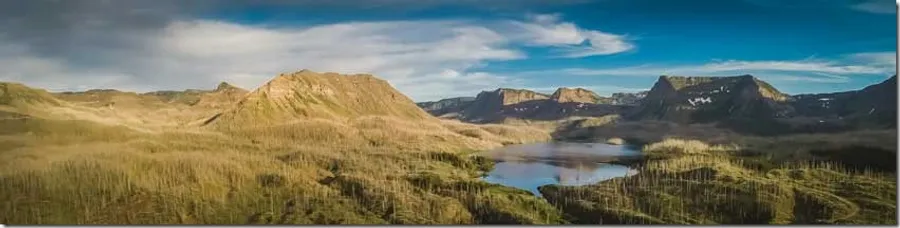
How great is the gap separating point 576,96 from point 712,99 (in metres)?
1.20

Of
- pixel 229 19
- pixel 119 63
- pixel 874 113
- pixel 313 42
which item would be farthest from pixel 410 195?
pixel 874 113

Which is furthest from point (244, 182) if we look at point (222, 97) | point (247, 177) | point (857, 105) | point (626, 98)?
point (857, 105)

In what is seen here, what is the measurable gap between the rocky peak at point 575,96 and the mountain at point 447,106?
0.79 m

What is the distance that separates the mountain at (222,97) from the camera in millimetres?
7352

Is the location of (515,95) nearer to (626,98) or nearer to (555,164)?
(555,164)

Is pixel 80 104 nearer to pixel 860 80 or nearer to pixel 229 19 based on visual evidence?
pixel 229 19

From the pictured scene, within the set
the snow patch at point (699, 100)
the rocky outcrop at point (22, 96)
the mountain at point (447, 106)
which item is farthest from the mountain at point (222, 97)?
the snow patch at point (699, 100)

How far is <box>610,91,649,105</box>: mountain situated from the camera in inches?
289

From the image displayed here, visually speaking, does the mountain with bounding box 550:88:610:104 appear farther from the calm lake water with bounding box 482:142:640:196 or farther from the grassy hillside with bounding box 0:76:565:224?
the grassy hillside with bounding box 0:76:565:224

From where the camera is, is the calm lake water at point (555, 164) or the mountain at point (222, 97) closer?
the calm lake water at point (555, 164)

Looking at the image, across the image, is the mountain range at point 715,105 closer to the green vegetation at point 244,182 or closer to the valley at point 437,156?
the valley at point 437,156

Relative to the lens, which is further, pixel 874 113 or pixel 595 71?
pixel 595 71

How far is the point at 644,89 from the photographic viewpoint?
7.23 m

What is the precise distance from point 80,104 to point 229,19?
1610 mm
